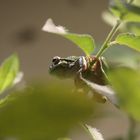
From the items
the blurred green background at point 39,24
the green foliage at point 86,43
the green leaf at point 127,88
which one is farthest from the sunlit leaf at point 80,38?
the blurred green background at point 39,24

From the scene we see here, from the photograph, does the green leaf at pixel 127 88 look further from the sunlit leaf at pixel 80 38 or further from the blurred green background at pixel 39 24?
the blurred green background at pixel 39 24

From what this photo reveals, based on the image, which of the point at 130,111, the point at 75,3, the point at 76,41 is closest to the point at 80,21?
the point at 75,3

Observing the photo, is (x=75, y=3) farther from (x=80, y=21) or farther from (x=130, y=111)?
(x=130, y=111)

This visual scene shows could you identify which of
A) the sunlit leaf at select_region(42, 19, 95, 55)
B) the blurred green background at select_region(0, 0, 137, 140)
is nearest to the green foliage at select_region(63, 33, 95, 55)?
the sunlit leaf at select_region(42, 19, 95, 55)

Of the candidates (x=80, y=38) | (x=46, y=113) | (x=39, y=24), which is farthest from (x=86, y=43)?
(x=39, y=24)

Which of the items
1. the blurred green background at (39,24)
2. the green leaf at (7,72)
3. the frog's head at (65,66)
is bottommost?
the blurred green background at (39,24)

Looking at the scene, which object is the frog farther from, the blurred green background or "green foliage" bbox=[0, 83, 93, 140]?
the blurred green background

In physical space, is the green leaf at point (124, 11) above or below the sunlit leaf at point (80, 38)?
above
